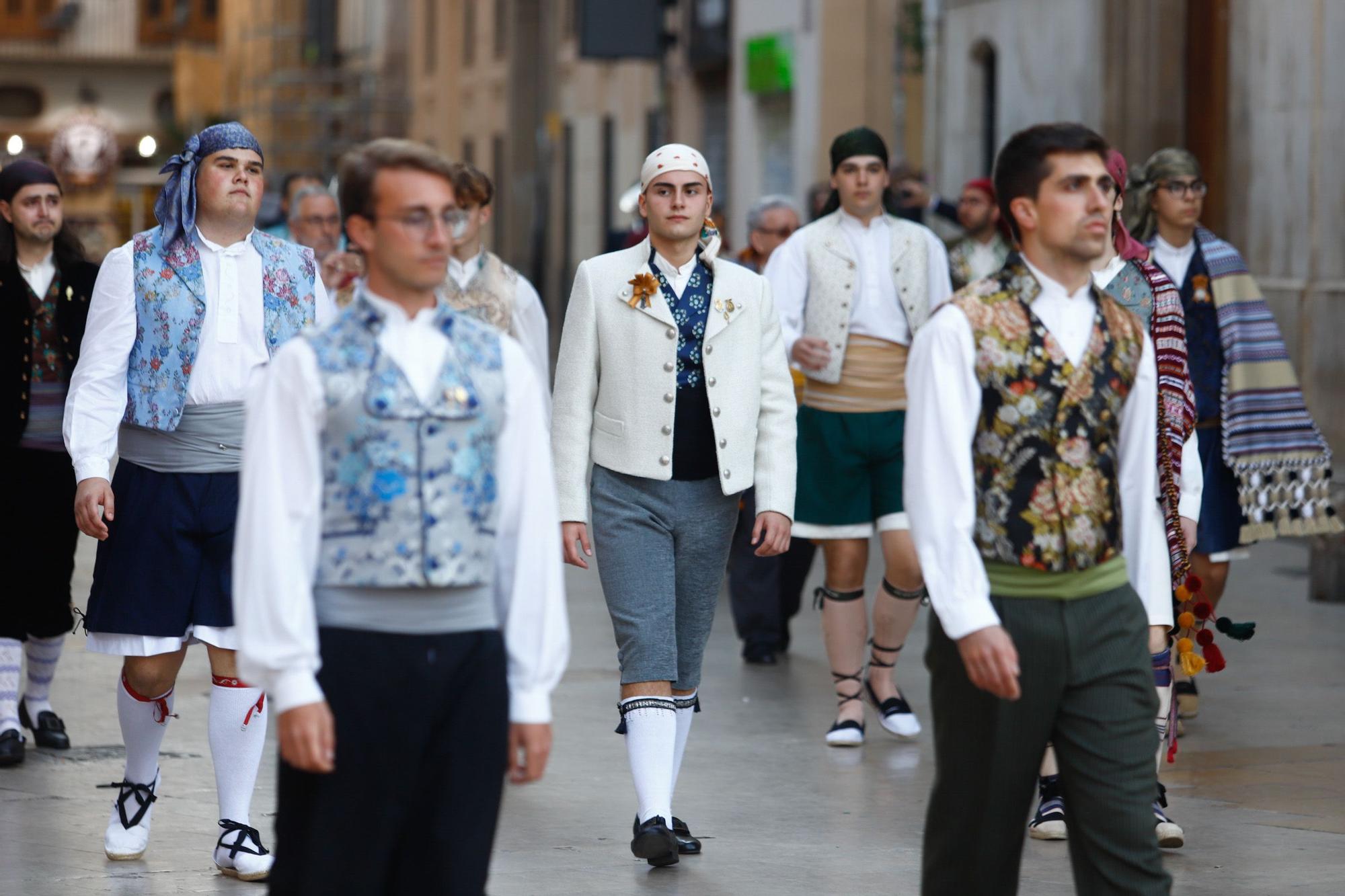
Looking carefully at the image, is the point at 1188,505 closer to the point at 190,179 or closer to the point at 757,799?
the point at 757,799

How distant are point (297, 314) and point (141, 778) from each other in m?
1.41

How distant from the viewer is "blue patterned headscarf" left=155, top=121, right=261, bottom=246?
6340 mm

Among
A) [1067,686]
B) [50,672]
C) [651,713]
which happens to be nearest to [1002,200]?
[1067,686]

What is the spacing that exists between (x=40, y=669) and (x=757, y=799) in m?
2.92

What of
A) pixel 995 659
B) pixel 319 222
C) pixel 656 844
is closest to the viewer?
pixel 995 659

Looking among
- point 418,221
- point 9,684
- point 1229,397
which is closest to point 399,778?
point 418,221

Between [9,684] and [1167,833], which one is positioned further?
[9,684]

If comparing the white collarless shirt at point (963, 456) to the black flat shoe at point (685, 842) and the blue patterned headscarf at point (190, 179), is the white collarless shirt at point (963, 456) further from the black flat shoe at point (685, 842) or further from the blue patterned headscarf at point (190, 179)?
the blue patterned headscarf at point (190, 179)

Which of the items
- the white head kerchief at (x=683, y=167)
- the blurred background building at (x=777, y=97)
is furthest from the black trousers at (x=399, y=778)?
the blurred background building at (x=777, y=97)

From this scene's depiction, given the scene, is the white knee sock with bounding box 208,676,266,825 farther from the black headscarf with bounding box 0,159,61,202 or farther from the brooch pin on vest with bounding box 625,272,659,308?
the black headscarf with bounding box 0,159,61,202

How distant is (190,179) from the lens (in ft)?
20.9

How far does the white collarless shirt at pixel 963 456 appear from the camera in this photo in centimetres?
441

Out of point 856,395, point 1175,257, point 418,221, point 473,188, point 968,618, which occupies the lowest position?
point 968,618

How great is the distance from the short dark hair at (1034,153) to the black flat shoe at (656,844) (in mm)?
2415
